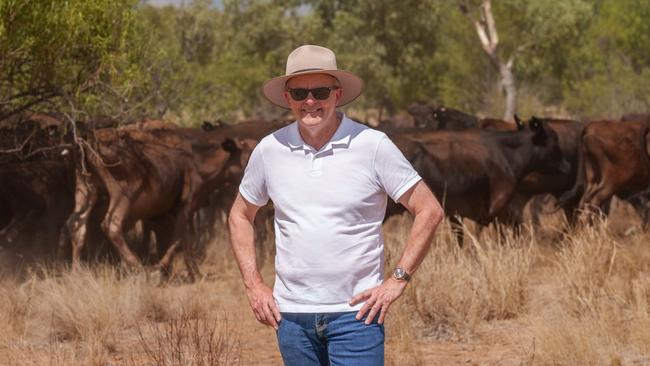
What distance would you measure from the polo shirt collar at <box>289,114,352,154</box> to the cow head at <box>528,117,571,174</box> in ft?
36.4

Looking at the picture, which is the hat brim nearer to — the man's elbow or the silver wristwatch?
the man's elbow

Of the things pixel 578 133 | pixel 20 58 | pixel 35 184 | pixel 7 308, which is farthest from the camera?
pixel 578 133

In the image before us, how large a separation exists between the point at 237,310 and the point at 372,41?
32000 millimetres

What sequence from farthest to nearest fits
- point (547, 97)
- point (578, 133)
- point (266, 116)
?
point (547, 97)
point (266, 116)
point (578, 133)

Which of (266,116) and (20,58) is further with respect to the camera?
(266,116)

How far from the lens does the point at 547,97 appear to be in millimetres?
56250

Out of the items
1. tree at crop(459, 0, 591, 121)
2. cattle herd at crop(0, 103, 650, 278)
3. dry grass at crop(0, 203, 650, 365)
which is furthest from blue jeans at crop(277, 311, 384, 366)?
tree at crop(459, 0, 591, 121)

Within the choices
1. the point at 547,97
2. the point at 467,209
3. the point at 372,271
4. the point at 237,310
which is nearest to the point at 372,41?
the point at 547,97

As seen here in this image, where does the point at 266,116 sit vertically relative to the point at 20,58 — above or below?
below

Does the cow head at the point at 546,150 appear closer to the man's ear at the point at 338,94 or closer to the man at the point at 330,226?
the man's ear at the point at 338,94

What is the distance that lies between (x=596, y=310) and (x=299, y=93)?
17.6ft

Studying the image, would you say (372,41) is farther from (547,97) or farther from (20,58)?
(20,58)

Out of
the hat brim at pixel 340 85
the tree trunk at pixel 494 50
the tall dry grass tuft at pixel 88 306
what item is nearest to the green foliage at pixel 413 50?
the tree trunk at pixel 494 50

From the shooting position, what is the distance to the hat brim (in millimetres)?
4688
